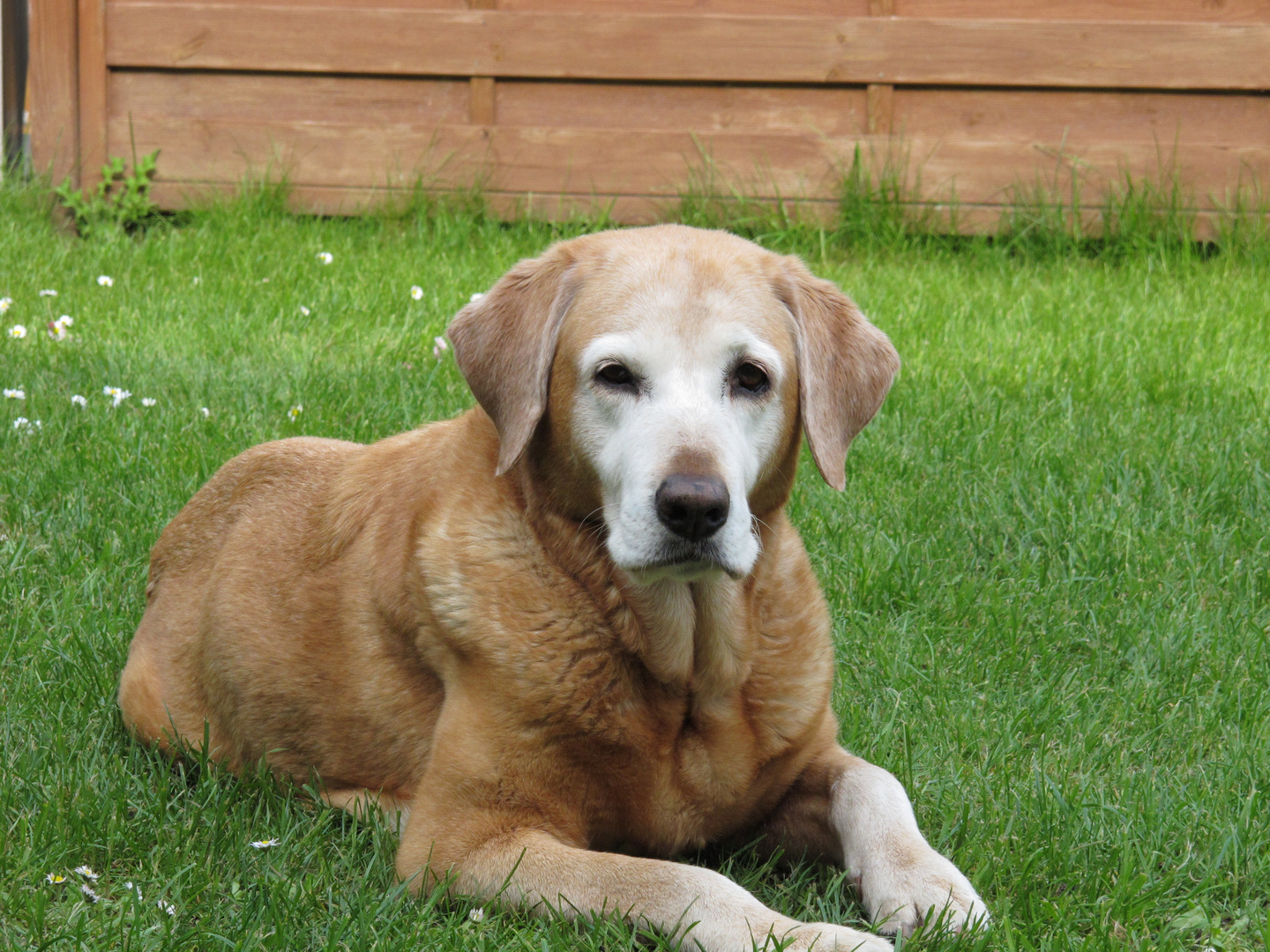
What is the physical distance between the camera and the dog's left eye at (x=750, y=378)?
2.66m

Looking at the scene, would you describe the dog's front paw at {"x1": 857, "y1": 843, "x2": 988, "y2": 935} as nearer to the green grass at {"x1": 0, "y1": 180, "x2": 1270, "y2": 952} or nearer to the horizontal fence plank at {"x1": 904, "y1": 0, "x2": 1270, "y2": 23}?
the green grass at {"x1": 0, "y1": 180, "x2": 1270, "y2": 952}

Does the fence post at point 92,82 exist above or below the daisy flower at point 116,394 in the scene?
above

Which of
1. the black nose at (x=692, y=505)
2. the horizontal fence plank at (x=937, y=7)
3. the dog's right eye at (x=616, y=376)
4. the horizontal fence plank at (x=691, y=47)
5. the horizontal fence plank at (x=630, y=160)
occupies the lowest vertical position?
the black nose at (x=692, y=505)

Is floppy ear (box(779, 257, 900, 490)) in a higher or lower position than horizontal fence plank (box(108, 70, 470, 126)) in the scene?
lower

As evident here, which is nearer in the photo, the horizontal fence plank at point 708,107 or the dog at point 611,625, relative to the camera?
the dog at point 611,625

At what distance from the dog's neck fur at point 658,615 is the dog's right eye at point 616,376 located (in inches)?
10.9

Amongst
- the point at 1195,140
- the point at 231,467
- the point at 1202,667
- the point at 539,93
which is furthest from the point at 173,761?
the point at 1195,140

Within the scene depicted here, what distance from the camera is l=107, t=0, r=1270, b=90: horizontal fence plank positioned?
7.41 metres

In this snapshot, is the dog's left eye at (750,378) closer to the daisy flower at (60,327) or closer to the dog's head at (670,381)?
the dog's head at (670,381)

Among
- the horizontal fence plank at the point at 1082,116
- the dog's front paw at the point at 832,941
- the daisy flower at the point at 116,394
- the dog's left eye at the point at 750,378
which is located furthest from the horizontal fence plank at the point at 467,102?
the dog's front paw at the point at 832,941

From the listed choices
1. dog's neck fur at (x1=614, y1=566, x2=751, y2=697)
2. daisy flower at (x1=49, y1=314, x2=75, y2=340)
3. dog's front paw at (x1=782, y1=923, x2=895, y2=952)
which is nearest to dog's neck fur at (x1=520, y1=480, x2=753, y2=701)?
dog's neck fur at (x1=614, y1=566, x2=751, y2=697)

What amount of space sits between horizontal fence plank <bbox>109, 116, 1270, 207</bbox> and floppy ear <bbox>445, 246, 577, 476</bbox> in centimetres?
490

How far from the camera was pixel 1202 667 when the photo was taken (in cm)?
342

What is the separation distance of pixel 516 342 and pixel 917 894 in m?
1.32
